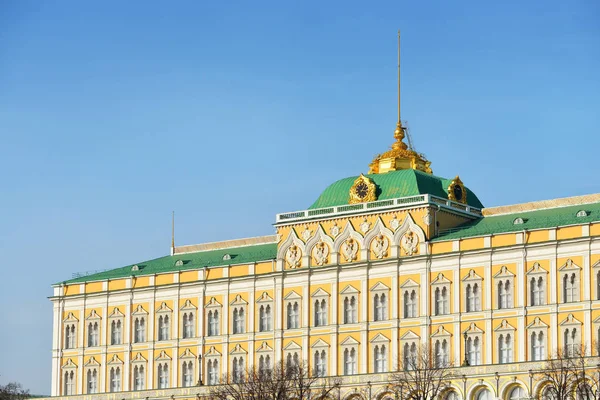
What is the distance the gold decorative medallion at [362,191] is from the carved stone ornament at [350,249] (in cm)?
446

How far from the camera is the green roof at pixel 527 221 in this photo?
572 feet

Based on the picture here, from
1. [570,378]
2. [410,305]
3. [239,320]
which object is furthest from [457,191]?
[570,378]

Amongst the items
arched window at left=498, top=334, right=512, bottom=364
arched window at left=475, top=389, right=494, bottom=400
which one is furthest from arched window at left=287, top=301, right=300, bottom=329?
arched window at left=475, top=389, right=494, bottom=400

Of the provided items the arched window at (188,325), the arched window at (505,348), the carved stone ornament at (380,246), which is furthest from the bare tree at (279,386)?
the arched window at (188,325)

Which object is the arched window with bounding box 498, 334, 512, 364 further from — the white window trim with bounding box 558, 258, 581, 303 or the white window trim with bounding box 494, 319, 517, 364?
the white window trim with bounding box 558, 258, 581, 303

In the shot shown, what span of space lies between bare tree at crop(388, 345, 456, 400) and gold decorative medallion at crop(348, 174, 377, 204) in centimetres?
2138

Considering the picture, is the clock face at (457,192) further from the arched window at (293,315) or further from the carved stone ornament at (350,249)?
the arched window at (293,315)

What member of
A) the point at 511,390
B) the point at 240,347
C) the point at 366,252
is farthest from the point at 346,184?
the point at 511,390

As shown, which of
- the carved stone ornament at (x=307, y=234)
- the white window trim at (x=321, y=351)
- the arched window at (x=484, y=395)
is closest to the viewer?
the arched window at (x=484, y=395)

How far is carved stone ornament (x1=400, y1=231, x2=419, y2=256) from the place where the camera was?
183 metres

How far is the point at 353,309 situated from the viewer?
18612 cm

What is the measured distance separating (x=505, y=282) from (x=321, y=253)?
2348cm

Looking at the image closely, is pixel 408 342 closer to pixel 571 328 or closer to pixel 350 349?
pixel 350 349

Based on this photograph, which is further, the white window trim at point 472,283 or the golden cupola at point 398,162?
the golden cupola at point 398,162
